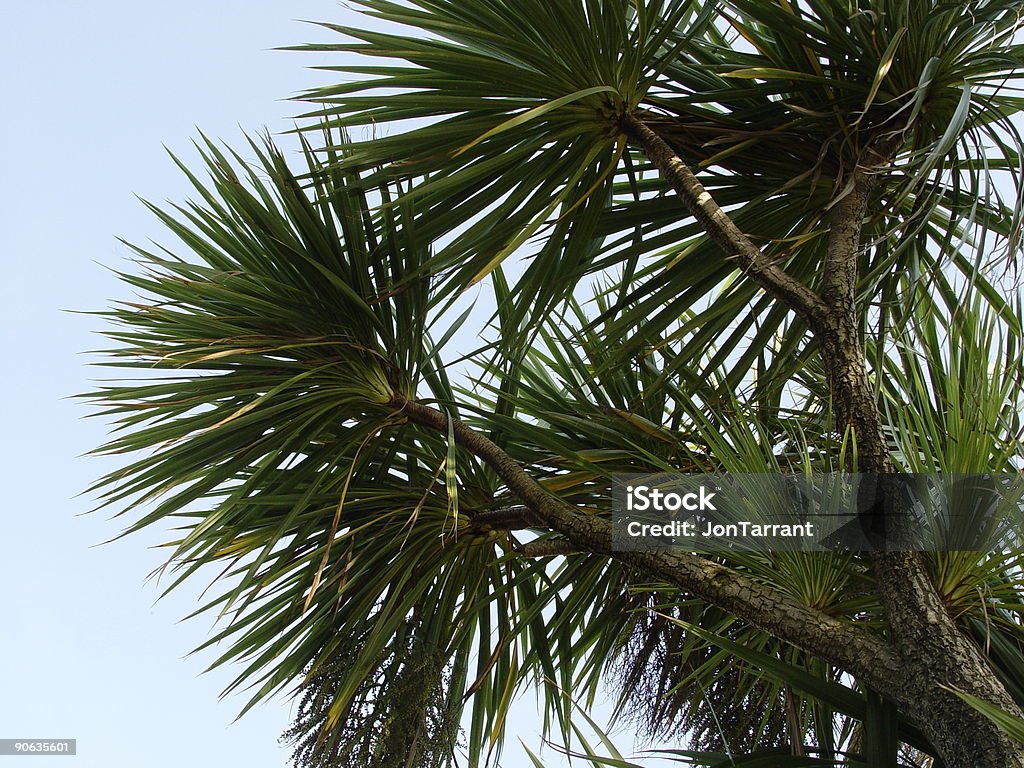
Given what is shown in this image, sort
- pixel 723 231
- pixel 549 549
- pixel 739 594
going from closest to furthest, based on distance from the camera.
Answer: pixel 739 594, pixel 723 231, pixel 549 549

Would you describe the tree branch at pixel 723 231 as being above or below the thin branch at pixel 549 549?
above

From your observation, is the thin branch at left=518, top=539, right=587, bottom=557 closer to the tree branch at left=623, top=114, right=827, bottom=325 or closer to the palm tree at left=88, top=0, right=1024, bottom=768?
the palm tree at left=88, top=0, right=1024, bottom=768

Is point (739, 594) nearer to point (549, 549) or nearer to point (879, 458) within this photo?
point (879, 458)

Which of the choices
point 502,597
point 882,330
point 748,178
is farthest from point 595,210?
point 502,597

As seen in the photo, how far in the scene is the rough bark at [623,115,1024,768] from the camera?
1.15 metres

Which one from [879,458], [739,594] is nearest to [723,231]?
[879,458]

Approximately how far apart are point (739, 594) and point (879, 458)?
10.9 inches

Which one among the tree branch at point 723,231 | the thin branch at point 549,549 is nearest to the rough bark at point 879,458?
the tree branch at point 723,231

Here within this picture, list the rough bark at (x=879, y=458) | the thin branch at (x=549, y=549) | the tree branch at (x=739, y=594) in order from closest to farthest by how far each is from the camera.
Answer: the rough bark at (x=879, y=458) → the tree branch at (x=739, y=594) → the thin branch at (x=549, y=549)

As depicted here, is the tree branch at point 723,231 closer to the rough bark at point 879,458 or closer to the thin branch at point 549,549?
the rough bark at point 879,458

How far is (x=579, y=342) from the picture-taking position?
80.7 inches

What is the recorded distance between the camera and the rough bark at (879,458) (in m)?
1.15

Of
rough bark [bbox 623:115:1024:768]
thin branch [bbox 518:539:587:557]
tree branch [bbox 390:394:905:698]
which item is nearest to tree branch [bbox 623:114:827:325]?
rough bark [bbox 623:115:1024:768]

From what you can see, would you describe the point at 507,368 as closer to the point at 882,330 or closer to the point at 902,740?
the point at 882,330
